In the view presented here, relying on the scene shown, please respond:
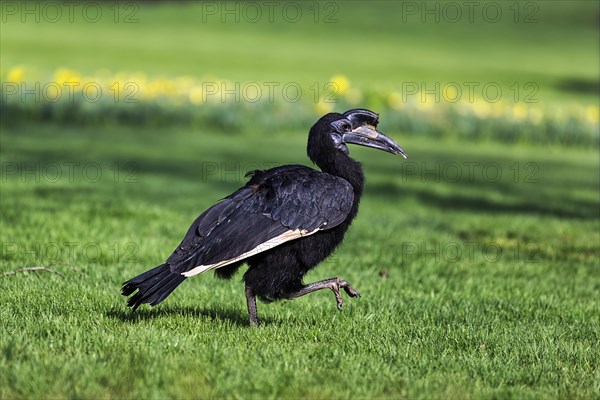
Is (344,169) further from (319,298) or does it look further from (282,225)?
(319,298)

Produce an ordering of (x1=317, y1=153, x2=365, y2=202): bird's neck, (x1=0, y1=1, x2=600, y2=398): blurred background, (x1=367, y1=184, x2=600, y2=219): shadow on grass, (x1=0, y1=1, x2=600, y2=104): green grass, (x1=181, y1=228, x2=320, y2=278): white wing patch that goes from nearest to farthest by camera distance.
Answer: (x1=0, y1=1, x2=600, y2=398): blurred background
(x1=181, y1=228, x2=320, y2=278): white wing patch
(x1=317, y1=153, x2=365, y2=202): bird's neck
(x1=367, y1=184, x2=600, y2=219): shadow on grass
(x1=0, y1=1, x2=600, y2=104): green grass

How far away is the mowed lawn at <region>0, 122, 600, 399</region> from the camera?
4.29m

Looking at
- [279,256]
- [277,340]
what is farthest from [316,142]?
[277,340]

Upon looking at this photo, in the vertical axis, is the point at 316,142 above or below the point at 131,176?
above

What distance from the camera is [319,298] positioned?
22.4 ft

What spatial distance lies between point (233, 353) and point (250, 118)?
15.7m

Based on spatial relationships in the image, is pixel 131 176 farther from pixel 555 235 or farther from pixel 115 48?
pixel 115 48

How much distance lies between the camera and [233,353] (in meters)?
4.66

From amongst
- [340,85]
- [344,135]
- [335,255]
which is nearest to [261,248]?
[344,135]

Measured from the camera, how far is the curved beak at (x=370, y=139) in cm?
565

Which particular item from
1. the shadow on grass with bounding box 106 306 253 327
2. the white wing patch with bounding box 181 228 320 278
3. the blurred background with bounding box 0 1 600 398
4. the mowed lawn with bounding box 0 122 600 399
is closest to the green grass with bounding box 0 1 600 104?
the blurred background with bounding box 0 1 600 398

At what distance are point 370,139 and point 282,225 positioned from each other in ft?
2.92

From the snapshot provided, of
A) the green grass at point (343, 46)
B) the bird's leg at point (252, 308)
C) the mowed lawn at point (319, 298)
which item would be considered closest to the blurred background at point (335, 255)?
the mowed lawn at point (319, 298)

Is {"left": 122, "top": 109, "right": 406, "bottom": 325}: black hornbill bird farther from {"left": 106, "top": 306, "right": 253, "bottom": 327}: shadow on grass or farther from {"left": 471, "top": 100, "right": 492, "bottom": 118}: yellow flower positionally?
{"left": 471, "top": 100, "right": 492, "bottom": 118}: yellow flower
